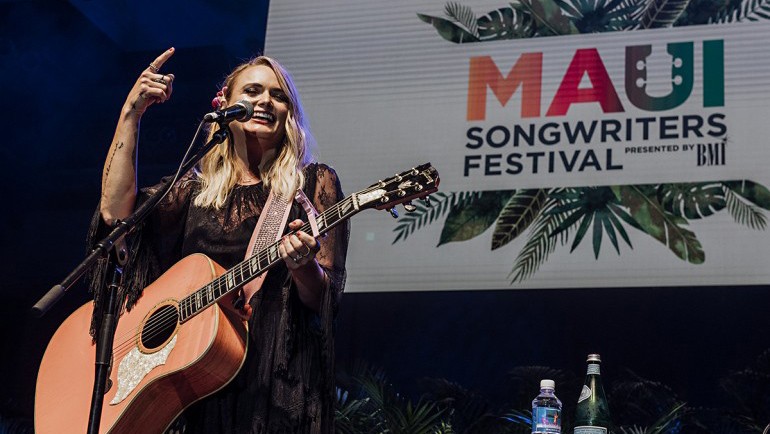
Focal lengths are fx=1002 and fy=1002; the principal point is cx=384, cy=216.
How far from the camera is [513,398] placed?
4.15m

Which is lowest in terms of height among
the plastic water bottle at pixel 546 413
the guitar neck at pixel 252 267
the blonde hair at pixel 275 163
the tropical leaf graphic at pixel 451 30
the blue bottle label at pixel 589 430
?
the blue bottle label at pixel 589 430

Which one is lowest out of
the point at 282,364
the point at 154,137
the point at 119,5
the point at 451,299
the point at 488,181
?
the point at 282,364

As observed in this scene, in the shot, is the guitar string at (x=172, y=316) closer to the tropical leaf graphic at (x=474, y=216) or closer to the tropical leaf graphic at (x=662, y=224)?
the tropical leaf graphic at (x=474, y=216)

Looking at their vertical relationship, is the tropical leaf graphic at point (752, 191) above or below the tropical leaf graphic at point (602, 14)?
below

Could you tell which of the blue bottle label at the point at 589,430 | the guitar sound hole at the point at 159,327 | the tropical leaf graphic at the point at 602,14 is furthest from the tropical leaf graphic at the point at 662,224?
the guitar sound hole at the point at 159,327

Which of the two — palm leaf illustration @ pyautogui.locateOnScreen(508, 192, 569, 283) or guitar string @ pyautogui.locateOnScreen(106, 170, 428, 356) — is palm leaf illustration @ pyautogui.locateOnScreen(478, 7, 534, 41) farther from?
guitar string @ pyautogui.locateOnScreen(106, 170, 428, 356)

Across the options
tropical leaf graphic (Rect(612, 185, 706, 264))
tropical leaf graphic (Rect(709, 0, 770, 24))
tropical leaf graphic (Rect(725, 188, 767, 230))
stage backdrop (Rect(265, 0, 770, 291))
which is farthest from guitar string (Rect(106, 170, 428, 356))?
tropical leaf graphic (Rect(709, 0, 770, 24))

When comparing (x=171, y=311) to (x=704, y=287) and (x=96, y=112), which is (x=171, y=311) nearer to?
(x=704, y=287)

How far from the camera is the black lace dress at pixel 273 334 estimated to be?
240cm

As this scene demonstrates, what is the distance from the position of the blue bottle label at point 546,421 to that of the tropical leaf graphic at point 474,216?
167 centimetres

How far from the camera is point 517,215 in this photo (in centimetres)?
416

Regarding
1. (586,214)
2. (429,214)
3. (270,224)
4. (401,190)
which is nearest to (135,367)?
(270,224)

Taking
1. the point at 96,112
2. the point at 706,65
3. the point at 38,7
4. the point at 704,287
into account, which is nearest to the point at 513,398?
the point at 704,287

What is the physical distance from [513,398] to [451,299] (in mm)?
538
